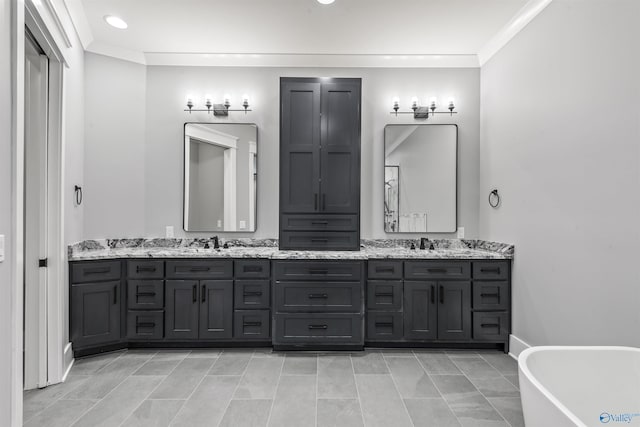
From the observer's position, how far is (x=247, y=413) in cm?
219

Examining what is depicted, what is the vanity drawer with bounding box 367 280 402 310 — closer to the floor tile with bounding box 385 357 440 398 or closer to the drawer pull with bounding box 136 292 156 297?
the floor tile with bounding box 385 357 440 398

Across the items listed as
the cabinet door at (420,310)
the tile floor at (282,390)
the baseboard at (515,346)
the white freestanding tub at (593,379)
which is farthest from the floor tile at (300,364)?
the baseboard at (515,346)

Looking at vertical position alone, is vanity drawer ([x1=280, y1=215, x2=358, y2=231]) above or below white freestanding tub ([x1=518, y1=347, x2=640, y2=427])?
above

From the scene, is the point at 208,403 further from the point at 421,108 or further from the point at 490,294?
the point at 421,108

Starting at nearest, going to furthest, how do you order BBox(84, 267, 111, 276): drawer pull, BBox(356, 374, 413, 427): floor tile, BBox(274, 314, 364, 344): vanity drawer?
1. BBox(356, 374, 413, 427): floor tile
2. BBox(84, 267, 111, 276): drawer pull
3. BBox(274, 314, 364, 344): vanity drawer

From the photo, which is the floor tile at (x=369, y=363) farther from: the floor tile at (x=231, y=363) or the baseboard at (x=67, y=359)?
the baseboard at (x=67, y=359)

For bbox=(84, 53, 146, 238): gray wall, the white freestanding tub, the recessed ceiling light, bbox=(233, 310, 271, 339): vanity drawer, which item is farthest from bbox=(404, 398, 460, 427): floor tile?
the recessed ceiling light

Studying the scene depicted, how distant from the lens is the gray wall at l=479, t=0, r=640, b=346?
2.00 metres

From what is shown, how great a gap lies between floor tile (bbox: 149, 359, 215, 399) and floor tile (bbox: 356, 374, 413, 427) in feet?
4.19

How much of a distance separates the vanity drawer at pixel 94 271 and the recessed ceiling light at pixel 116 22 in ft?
7.27

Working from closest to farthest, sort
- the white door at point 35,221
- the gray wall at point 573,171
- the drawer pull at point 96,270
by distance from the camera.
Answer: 1. the gray wall at point 573,171
2. the white door at point 35,221
3. the drawer pull at point 96,270

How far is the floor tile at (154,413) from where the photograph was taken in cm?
209

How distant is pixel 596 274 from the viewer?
2209mm

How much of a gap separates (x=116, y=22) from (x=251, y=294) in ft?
9.31
